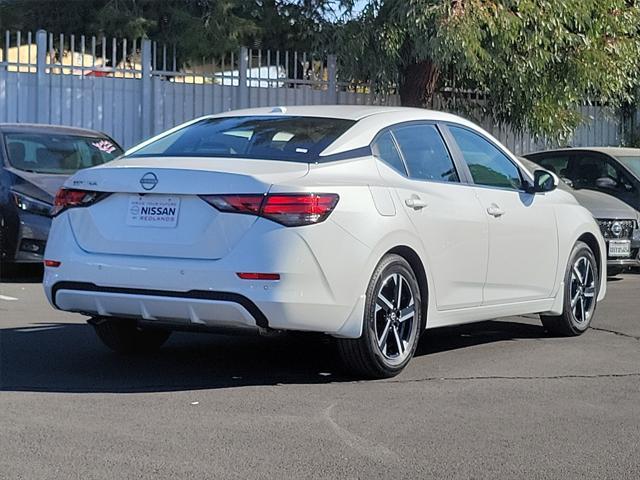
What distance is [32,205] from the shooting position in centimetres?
1133

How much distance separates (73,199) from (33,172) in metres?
5.50

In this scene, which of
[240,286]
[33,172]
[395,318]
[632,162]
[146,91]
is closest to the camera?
[240,286]

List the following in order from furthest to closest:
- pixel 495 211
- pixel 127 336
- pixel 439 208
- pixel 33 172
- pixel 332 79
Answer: pixel 332 79 → pixel 33 172 → pixel 495 211 → pixel 127 336 → pixel 439 208

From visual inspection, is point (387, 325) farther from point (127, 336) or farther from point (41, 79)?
point (41, 79)

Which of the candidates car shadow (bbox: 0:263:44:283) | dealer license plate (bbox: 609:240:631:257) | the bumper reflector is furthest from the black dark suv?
the bumper reflector

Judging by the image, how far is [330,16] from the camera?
17.0 m

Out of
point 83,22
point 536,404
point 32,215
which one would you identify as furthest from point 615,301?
point 83,22

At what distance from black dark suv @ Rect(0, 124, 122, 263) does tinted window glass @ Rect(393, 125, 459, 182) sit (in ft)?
17.2

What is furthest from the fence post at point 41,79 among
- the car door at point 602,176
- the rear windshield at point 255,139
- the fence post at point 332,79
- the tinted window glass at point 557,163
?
the rear windshield at point 255,139

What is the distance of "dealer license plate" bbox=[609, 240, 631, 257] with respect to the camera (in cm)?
1216

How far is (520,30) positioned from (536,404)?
9.92 metres

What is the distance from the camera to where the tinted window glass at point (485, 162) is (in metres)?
7.57

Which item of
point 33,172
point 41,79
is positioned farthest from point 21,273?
point 41,79

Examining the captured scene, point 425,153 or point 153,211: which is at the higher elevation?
point 425,153
